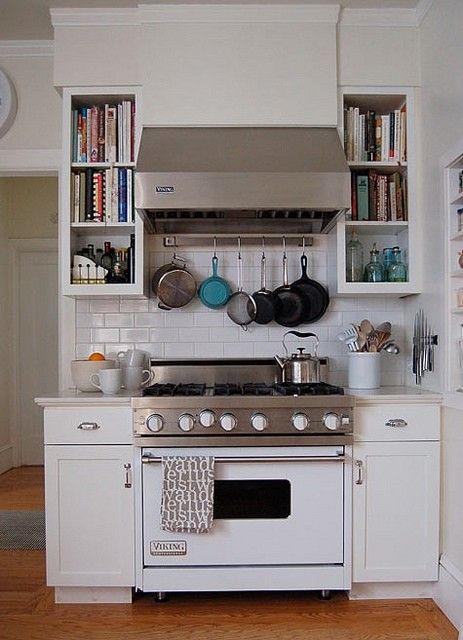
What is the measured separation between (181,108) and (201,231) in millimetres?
618

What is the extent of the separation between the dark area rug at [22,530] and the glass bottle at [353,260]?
2188 mm

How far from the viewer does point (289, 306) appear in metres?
3.07

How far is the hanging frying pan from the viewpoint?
3.06m

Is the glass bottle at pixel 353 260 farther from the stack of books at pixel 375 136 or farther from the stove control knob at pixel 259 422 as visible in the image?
the stove control knob at pixel 259 422

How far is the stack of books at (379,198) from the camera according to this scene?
9.51ft

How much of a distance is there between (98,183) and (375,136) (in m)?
1.37

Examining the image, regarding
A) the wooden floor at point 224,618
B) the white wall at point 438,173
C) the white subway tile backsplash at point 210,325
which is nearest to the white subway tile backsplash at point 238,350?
the white subway tile backsplash at point 210,325

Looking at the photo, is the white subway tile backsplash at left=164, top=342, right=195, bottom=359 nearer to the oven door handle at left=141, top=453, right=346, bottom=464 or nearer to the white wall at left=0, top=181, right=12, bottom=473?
the oven door handle at left=141, top=453, right=346, bottom=464

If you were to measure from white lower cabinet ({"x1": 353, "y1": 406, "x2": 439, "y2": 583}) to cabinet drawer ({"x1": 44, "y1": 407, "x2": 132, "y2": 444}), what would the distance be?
3.21 ft

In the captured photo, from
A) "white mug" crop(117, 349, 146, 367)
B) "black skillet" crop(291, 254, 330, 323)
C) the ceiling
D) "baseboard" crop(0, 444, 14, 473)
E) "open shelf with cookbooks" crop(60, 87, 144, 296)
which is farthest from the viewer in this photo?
"baseboard" crop(0, 444, 14, 473)

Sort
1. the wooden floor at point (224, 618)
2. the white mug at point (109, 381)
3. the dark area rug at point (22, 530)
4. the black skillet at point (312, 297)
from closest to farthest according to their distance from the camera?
the wooden floor at point (224, 618), the white mug at point (109, 381), the black skillet at point (312, 297), the dark area rug at point (22, 530)

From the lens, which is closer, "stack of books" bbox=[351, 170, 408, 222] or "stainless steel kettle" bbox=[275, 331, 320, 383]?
"stainless steel kettle" bbox=[275, 331, 320, 383]

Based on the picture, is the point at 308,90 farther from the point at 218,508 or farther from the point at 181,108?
the point at 218,508

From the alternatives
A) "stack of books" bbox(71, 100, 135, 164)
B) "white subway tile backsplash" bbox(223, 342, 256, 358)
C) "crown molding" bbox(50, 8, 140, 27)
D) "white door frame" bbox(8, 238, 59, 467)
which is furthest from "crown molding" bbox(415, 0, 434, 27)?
"white door frame" bbox(8, 238, 59, 467)
